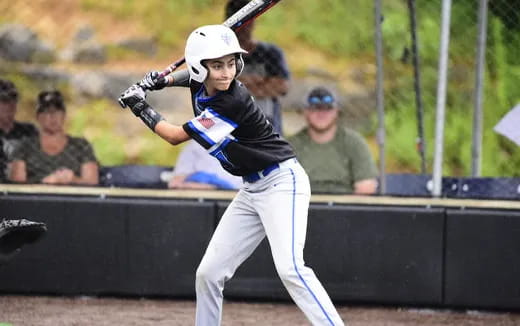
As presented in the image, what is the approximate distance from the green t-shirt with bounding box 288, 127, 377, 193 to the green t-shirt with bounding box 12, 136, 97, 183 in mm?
1535

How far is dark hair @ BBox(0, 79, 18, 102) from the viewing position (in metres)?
6.82

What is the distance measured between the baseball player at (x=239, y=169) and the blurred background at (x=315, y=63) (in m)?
2.27

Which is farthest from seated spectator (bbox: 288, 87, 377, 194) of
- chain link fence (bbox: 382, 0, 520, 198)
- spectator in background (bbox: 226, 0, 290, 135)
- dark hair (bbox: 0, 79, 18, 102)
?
dark hair (bbox: 0, 79, 18, 102)

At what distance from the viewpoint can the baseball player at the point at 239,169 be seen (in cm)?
450

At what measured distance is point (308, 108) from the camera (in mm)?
6754

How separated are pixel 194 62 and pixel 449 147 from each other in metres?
3.67

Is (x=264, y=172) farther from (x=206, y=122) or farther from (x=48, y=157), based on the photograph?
(x=48, y=157)

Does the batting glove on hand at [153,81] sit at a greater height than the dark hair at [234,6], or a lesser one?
lesser

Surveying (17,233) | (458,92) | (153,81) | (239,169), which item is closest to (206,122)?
(239,169)

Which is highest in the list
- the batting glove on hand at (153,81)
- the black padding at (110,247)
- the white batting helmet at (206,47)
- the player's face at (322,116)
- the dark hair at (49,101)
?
the white batting helmet at (206,47)

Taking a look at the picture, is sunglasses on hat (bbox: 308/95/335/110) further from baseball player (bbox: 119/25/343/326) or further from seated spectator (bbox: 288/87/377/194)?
baseball player (bbox: 119/25/343/326)

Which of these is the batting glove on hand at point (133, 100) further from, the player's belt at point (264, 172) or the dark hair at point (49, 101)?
the dark hair at point (49, 101)

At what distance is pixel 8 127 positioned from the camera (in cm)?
686

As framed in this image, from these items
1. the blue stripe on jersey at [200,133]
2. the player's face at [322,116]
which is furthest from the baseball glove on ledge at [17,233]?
the player's face at [322,116]
